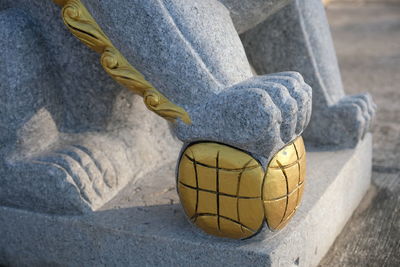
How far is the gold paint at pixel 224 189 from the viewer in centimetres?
156

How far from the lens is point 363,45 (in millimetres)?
5426

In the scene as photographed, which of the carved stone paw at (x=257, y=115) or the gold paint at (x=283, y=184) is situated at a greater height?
the carved stone paw at (x=257, y=115)

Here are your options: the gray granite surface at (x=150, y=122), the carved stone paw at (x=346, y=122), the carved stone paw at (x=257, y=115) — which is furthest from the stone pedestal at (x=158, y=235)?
the carved stone paw at (x=257, y=115)

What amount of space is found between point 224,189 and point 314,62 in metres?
0.81

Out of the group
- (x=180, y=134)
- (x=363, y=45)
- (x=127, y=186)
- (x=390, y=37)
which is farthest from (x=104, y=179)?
(x=390, y=37)

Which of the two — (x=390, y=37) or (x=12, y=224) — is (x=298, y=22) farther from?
(x=390, y=37)

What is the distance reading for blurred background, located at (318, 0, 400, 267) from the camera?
2.04 metres

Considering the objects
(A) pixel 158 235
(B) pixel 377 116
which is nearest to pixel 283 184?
(A) pixel 158 235

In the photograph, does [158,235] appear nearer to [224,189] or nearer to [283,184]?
[224,189]

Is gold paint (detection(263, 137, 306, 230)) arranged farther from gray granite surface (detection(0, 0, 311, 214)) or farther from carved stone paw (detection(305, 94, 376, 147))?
carved stone paw (detection(305, 94, 376, 147))

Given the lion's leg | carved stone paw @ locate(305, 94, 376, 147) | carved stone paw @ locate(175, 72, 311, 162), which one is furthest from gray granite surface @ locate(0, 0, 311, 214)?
carved stone paw @ locate(305, 94, 376, 147)

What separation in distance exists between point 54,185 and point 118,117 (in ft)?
1.10

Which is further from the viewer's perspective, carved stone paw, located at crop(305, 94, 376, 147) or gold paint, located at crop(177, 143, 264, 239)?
carved stone paw, located at crop(305, 94, 376, 147)

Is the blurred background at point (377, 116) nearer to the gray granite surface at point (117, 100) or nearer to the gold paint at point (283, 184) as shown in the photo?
the gold paint at point (283, 184)
